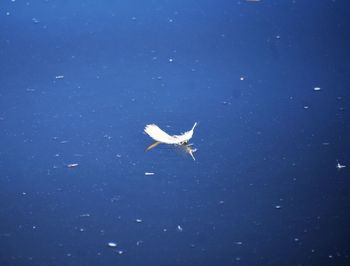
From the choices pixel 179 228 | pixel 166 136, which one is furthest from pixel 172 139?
pixel 179 228

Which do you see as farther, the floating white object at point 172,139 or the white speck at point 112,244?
the floating white object at point 172,139

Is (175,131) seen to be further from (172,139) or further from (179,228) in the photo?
(179,228)

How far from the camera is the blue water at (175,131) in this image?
3.44ft

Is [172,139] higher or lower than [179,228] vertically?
higher

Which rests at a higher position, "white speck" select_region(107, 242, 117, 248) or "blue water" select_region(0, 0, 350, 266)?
"blue water" select_region(0, 0, 350, 266)

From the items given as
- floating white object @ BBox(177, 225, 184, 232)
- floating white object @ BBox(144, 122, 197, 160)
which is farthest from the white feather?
floating white object @ BBox(177, 225, 184, 232)

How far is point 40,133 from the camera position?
1271 millimetres

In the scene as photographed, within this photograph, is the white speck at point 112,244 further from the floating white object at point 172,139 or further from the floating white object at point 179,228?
the floating white object at point 172,139

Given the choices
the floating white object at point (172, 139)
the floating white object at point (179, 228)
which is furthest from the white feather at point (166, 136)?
the floating white object at point (179, 228)

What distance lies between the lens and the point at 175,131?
4.09 feet

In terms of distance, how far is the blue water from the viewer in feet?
3.44

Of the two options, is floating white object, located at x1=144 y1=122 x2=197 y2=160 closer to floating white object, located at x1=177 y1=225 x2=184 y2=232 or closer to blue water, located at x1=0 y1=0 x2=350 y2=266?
blue water, located at x1=0 y1=0 x2=350 y2=266

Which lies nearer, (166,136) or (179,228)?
(179,228)

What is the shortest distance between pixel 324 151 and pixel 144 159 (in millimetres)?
551
